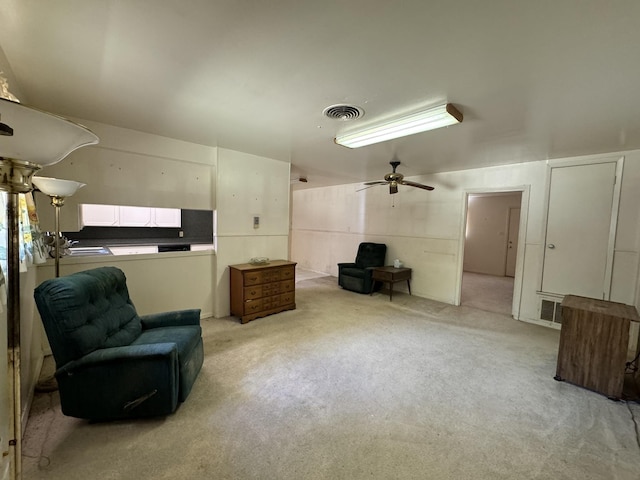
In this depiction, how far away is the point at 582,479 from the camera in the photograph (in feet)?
4.91

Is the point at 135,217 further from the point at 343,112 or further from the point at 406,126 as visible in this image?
the point at 406,126

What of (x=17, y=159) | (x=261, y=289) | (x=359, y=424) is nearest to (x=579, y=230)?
(x=359, y=424)

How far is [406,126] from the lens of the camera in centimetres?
251

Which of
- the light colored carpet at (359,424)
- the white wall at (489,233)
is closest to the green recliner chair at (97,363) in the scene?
the light colored carpet at (359,424)

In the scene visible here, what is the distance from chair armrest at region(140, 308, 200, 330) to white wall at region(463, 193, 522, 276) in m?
7.41

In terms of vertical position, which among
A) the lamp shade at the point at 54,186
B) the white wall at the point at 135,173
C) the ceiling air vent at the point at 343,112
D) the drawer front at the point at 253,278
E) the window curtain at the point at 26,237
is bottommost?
the drawer front at the point at 253,278

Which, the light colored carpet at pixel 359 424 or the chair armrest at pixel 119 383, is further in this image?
the chair armrest at pixel 119 383

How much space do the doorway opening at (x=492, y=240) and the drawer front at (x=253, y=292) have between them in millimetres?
4907

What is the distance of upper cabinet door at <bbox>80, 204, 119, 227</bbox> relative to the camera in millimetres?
3871

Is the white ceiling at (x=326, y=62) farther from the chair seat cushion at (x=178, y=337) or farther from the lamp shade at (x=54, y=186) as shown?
the chair seat cushion at (x=178, y=337)

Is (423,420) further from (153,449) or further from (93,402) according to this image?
(93,402)

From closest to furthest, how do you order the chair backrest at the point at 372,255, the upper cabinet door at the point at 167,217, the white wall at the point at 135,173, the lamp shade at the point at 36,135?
1. the lamp shade at the point at 36,135
2. the white wall at the point at 135,173
3. the upper cabinet door at the point at 167,217
4. the chair backrest at the point at 372,255

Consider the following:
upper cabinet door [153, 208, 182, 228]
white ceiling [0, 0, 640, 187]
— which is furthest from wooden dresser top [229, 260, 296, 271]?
white ceiling [0, 0, 640, 187]

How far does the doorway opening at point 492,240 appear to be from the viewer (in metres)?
7.18
